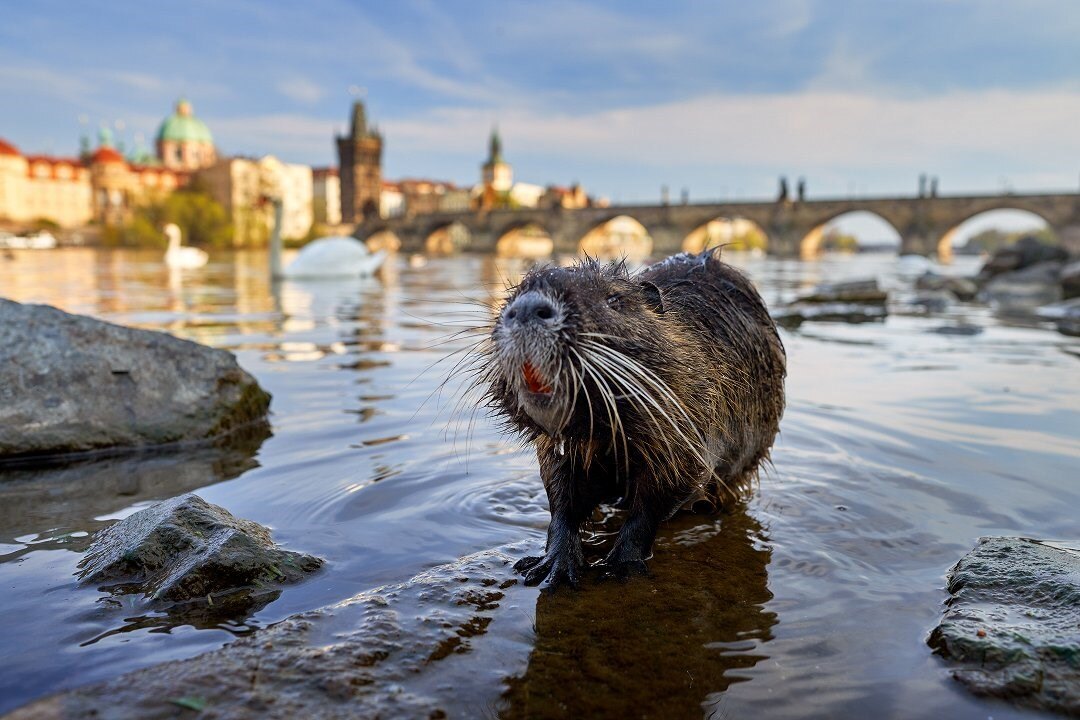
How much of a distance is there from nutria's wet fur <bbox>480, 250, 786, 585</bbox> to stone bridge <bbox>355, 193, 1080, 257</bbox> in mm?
59305

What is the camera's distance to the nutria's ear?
304 centimetres

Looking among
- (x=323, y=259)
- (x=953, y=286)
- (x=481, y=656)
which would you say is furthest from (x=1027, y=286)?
(x=481, y=656)

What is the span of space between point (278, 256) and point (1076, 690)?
954 inches

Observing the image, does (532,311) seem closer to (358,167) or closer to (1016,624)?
(1016,624)

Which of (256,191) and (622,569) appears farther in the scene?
(256,191)

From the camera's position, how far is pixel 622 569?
9.75ft

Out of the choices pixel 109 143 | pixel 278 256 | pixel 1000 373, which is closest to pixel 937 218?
pixel 278 256

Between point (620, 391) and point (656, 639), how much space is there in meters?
0.77

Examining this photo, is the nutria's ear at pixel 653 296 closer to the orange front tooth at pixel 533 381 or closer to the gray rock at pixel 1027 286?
the orange front tooth at pixel 533 381

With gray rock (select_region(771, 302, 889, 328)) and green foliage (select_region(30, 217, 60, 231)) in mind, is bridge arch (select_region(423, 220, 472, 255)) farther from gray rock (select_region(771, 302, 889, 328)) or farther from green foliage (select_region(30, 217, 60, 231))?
gray rock (select_region(771, 302, 889, 328))

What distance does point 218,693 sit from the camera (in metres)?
2.02

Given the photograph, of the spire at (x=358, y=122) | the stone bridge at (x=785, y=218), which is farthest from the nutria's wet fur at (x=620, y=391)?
the spire at (x=358, y=122)

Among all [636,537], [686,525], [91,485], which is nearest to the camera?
[636,537]

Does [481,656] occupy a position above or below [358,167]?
below
